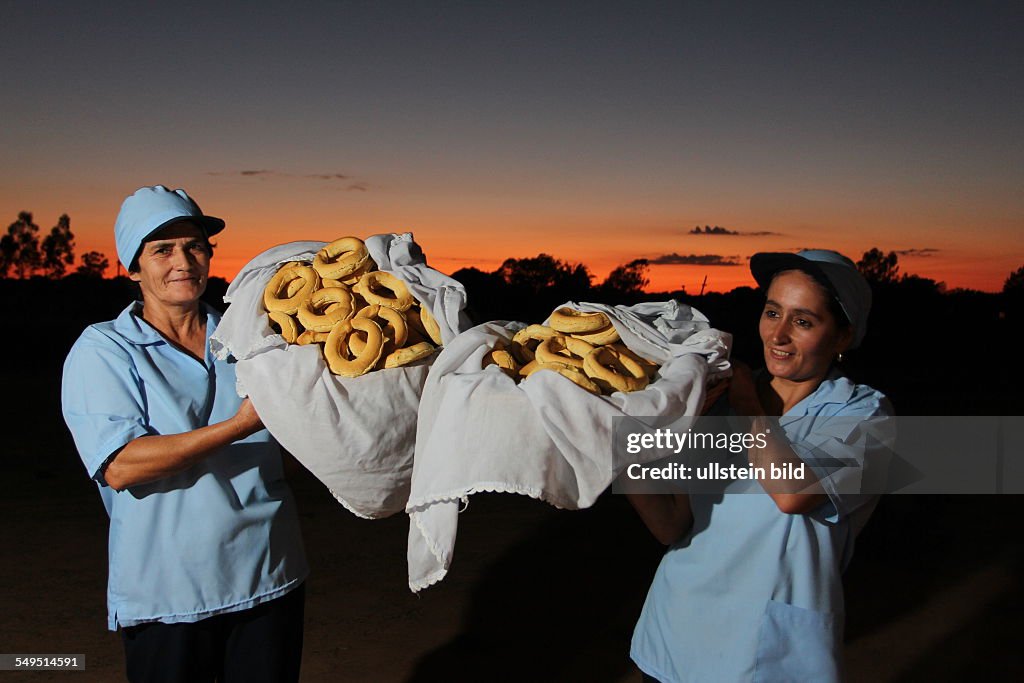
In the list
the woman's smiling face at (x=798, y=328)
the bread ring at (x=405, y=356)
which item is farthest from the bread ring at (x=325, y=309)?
the woman's smiling face at (x=798, y=328)

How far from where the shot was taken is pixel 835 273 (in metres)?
2.00

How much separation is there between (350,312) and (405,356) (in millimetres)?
180

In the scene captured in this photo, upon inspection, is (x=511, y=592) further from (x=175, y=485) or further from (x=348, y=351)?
(x=348, y=351)

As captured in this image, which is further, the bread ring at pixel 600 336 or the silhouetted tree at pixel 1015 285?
the silhouetted tree at pixel 1015 285

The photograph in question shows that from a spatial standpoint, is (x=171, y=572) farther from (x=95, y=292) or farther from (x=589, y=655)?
(x=95, y=292)

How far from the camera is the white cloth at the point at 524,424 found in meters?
1.84

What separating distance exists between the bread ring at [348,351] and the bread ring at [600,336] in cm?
47

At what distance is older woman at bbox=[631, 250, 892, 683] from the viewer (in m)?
1.95

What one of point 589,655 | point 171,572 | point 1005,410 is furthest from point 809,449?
point 1005,410

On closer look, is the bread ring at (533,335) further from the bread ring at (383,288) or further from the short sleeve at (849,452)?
the short sleeve at (849,452)

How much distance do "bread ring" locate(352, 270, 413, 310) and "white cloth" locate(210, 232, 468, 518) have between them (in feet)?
0.09

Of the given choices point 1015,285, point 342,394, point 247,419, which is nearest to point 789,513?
point 342,394

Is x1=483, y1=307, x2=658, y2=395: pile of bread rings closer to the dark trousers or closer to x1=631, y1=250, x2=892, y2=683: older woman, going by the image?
x1=631, y1=250, x2=892, y2=683: older woman

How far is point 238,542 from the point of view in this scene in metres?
2.34
